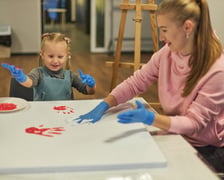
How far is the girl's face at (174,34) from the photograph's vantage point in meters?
1.16

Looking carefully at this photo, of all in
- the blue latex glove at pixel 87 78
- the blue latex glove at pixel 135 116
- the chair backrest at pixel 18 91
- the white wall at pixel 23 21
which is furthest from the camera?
the white wall at pixel 23 21

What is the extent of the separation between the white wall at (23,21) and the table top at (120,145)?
4.10 m

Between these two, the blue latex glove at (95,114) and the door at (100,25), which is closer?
the blue latex glove at (95,114)

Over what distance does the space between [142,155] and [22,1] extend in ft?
15.2

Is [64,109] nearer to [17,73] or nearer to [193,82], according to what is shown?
[17,73]

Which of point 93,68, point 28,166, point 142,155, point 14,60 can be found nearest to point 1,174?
point 28,166

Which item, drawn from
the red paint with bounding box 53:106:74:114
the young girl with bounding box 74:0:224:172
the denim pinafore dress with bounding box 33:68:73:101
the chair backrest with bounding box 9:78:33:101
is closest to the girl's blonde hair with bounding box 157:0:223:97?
the young girl with bounding box 74:0:224:172

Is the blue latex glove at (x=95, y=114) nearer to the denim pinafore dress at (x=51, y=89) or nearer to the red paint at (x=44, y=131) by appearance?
the red paint at (x=44, y=131)

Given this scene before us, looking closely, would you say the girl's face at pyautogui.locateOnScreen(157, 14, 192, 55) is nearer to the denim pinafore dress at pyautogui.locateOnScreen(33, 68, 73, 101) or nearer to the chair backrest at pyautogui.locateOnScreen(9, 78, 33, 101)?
the denim pinafore dress at pyautogui.locateOnScreen(33, 68, 73, 101)

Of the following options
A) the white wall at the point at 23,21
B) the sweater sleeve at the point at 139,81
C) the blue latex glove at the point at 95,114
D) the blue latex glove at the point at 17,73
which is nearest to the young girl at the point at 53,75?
the blue latex glove at the point at 17,73

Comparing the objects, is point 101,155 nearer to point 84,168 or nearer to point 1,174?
point 84,168

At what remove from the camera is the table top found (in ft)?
2.58

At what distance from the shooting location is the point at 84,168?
800 mm

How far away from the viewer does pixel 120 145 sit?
917 mm
